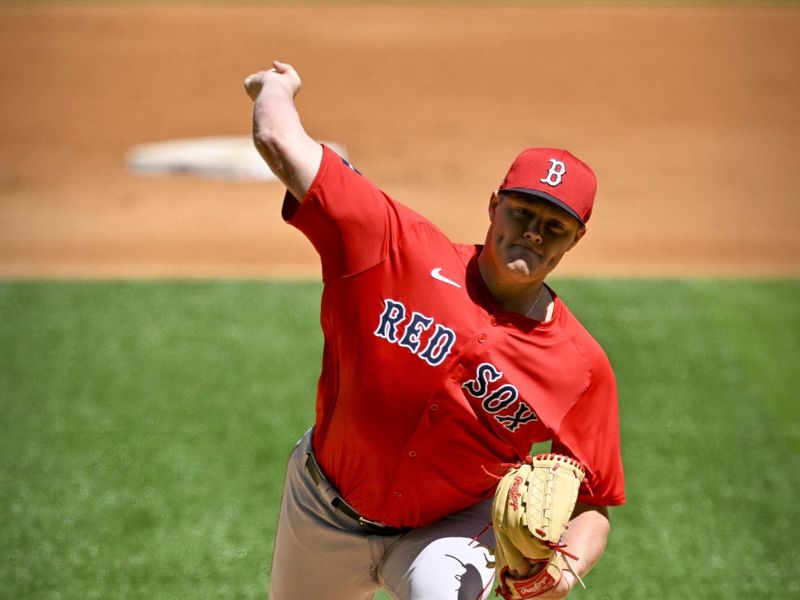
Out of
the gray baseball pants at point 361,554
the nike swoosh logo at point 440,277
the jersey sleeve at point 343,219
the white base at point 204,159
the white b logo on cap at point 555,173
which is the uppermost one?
the white b logo on cap at point 555,173

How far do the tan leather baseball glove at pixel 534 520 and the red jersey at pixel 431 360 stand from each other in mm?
161

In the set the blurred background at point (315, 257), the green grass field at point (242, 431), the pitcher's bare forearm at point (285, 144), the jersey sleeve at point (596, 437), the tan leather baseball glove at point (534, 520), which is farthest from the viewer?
the blurred background at point (315, 257)

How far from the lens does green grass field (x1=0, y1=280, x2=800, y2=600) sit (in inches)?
199

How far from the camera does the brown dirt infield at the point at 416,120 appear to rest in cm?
867

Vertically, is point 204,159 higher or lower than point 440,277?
lower

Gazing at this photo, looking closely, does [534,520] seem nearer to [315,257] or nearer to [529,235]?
[529,235]

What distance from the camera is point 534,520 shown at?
114 inches

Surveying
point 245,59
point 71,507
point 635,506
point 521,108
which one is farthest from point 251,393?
point 245,59

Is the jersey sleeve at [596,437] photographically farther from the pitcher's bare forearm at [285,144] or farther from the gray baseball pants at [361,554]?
the pitcher's bare forearm at [285,144]

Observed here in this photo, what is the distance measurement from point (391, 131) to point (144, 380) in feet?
16.0

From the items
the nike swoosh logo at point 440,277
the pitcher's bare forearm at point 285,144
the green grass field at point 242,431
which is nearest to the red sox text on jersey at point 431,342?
the nike swoosh logo at point 440,277

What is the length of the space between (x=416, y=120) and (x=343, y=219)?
7.93 meters

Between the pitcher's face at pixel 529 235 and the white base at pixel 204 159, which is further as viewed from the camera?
the white base at pixel 204 159

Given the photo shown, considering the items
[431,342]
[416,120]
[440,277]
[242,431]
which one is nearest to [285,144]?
[440,277]
